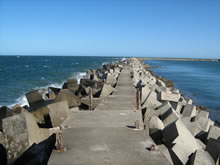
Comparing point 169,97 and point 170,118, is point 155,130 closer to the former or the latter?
point 170,118

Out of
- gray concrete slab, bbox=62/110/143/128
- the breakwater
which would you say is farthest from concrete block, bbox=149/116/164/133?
gray concrete slab, bbox=62/110/143/128

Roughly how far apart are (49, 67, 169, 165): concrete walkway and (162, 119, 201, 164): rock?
644 millimetres

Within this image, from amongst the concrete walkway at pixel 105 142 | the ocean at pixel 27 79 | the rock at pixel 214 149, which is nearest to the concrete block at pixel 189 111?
the rock at pixel 214 149

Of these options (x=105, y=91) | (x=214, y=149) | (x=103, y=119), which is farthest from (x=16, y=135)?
(x=105, y=91)

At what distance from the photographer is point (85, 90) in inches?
328

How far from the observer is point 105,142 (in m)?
2.71

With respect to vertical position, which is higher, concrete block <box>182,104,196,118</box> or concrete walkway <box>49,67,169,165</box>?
concrete walkway <box>49,67,169,165</box>

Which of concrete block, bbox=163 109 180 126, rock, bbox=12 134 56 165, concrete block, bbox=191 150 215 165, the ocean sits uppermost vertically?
rock, bbox=12 134 56 165

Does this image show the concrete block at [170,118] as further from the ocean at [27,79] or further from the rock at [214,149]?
the ocean at [27,79]

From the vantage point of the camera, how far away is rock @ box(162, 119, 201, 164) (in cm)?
346

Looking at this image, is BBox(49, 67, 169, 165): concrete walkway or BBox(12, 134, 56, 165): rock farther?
BBox(12, 134, 56, 165): rock

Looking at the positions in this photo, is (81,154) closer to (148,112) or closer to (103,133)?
(103,133)

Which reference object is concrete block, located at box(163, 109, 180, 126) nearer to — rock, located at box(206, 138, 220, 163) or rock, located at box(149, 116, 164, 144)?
rock, located at box(149, 116, 164, 144)

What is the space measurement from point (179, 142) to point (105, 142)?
5.20 ft
